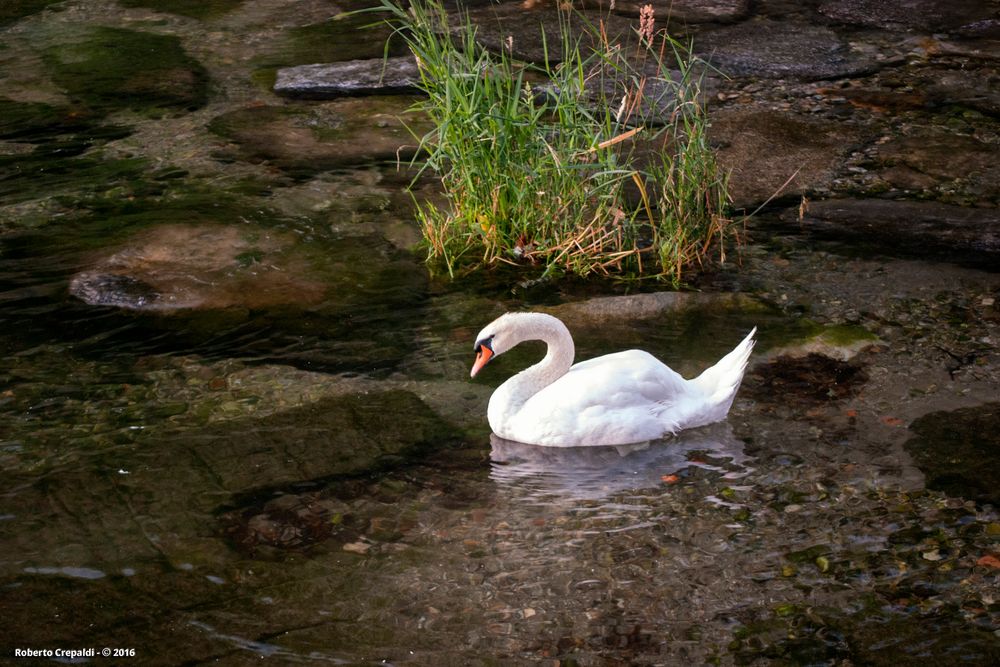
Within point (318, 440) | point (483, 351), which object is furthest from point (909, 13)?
point (318, 440)

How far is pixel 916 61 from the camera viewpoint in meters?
9.01

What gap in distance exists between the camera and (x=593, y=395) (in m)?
4.68

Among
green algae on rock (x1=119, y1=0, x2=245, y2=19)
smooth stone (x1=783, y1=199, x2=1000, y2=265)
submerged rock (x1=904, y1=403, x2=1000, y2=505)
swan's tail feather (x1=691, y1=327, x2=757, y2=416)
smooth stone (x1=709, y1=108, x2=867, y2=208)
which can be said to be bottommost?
submerged rock (x1=904, y1=403, x2=1000, y2=505)

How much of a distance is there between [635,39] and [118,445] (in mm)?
6085

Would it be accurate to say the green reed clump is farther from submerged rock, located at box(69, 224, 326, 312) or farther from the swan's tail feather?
the swan's tail feather

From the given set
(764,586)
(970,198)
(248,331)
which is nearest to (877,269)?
(970,198)

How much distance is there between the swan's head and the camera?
15.7ft

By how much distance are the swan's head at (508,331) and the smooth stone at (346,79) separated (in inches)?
165

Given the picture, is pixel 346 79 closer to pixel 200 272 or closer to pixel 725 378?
pixel 200 272

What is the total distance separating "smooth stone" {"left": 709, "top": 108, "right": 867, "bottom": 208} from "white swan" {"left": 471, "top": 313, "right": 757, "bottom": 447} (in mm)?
2324

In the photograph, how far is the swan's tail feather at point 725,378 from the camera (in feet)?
15.6

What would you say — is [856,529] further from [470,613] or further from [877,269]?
[877,269]

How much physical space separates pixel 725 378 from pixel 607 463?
639 millimetres

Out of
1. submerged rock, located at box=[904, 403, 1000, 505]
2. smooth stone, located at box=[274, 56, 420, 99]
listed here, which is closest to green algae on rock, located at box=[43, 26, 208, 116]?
smooth stone, located at box=[274, 56, 420, 99]
